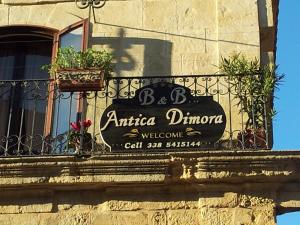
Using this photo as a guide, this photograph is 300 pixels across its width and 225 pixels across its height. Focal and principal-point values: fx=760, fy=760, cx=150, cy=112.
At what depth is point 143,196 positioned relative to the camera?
7555mm

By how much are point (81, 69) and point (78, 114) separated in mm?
724

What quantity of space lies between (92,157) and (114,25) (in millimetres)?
2435

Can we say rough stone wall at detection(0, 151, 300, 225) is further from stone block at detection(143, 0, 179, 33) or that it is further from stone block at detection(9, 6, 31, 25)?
stone block at detection(9, 6, 31, 25)

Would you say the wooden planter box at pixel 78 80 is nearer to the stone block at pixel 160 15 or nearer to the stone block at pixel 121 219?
the stone block at pixel 121 219

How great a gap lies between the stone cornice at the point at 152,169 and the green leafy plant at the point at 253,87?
0.64 m

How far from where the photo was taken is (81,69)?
316 inches

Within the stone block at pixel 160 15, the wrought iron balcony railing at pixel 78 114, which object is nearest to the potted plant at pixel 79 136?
the wrought iron balcony railing at pixel 78 114

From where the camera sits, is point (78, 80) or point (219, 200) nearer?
point (219, 200)

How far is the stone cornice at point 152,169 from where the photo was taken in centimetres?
742

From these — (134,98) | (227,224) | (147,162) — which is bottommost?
(227,224)

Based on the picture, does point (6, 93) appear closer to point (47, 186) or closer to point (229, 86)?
point (47, 186)

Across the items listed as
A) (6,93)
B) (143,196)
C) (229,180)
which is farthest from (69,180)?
(6,93)

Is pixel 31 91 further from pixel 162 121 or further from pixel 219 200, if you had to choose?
pixel 219 200

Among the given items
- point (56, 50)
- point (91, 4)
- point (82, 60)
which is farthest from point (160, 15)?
point (82, 60)
